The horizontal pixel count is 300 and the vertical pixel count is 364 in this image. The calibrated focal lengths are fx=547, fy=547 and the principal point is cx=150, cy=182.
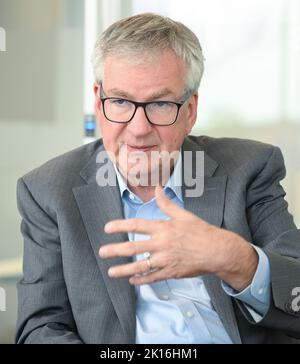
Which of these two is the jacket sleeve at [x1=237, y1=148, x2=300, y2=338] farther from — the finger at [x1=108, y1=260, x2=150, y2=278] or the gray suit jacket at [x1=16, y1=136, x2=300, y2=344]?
the finger at [x1=108, y1=260, x2=150, y2=278]

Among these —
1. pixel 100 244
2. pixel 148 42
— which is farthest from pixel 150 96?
pixel 100 244

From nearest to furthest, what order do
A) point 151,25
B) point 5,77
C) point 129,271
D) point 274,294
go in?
1. point 129,271
2. point 274,294
3. point 151,25
4. point 5,77

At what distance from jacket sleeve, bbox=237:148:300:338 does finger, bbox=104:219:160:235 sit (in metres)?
0.30

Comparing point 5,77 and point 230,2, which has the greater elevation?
point 230,2

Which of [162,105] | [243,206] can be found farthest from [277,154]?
[162,105]

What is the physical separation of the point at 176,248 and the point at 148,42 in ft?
1.61

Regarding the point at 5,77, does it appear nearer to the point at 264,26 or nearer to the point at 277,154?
the point at 264,26

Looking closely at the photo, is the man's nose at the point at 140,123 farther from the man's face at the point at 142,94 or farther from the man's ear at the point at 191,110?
the man's ear at the point at 191,110

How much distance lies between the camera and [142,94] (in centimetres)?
119

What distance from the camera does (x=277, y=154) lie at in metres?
1.40

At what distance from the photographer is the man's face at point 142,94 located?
1186 millimetres

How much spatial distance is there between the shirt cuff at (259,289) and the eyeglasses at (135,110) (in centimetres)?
36

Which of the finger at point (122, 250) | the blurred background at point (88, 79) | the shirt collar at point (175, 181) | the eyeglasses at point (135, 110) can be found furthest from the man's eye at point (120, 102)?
the blurred background at point (88, 79)

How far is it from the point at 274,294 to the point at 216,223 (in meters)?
0.23
